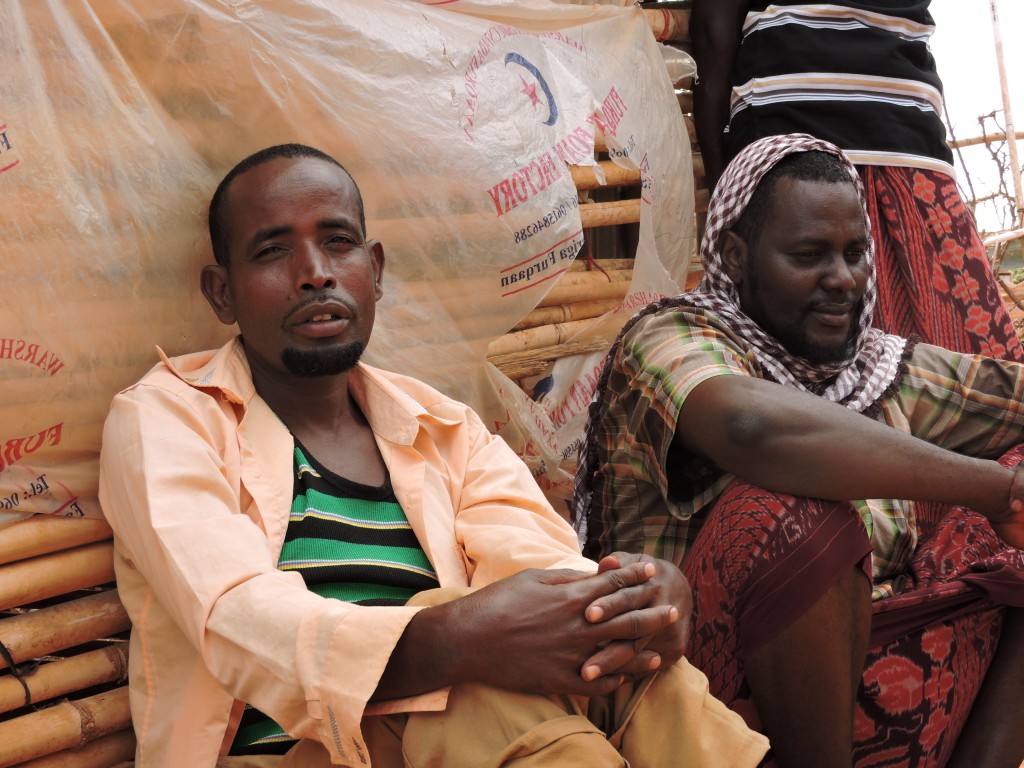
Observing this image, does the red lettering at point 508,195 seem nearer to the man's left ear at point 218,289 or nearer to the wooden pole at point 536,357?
the wooden pole at point 536,357

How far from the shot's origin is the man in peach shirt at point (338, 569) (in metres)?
1.61

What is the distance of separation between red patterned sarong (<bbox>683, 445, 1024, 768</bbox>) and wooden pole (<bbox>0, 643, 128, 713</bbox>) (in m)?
1.11

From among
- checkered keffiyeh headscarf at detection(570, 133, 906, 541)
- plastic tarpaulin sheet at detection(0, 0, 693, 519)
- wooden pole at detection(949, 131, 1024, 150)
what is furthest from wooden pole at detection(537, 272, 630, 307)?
wooden pole at detection(949, 131, 1024, 150)

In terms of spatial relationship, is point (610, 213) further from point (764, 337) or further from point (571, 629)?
point (571, 629)

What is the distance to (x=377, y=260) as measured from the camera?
233cm

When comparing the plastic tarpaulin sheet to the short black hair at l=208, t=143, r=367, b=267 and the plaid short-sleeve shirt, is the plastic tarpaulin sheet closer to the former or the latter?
the short black hair at l=208, t=143, r=367, b=267

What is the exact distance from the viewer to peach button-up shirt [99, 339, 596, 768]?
159cm

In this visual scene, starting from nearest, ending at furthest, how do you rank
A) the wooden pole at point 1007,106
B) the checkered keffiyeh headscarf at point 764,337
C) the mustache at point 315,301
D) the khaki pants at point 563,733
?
1. the khaki pants at point 563,733
2. the mustache at point 315,301
3. the checkered keffiyeh headscarf at point 764,337
4. the wooden pole at point 1007,106

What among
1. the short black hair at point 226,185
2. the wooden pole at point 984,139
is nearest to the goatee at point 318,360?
the short black hair at point 226,185

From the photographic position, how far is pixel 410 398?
221 centimetres

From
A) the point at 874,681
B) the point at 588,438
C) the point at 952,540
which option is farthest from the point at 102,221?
the point at 952,540

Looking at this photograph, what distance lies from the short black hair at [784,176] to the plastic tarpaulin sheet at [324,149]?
18.0 inches

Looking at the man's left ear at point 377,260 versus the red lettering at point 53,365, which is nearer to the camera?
the red lettering at point 53,365

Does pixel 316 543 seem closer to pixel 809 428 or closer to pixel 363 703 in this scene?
pixel 363 703
